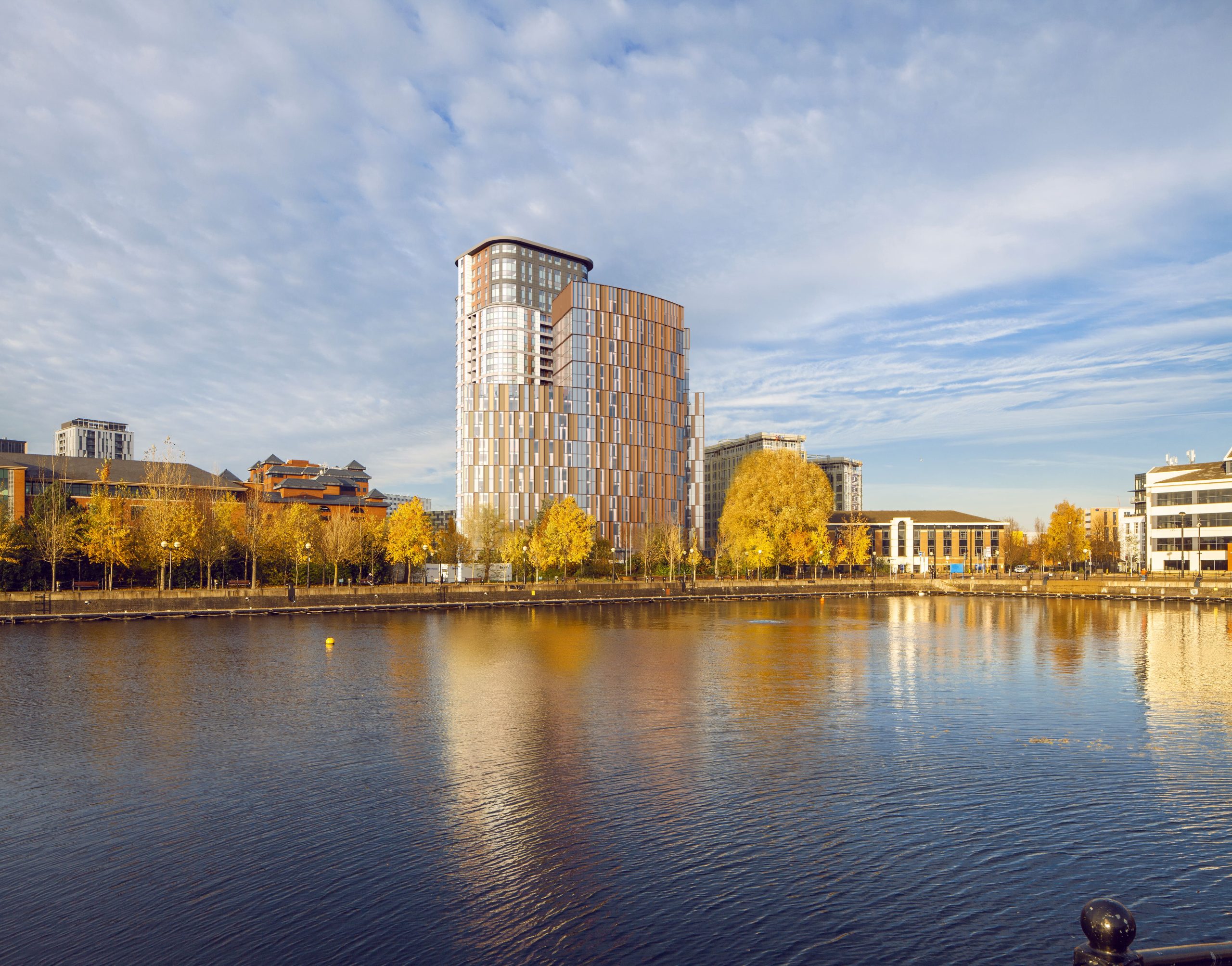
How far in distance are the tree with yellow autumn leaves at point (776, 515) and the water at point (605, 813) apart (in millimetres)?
67695

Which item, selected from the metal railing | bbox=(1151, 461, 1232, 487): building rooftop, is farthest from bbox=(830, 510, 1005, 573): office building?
the metal railing

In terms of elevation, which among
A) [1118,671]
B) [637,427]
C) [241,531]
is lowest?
[1118,671]

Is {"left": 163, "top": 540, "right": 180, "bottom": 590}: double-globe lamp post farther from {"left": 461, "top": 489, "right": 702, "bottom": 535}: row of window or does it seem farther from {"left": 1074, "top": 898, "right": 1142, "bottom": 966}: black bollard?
{"left": 1074, "top": 898, "right": 1142, "bottom": 966}: black bollard

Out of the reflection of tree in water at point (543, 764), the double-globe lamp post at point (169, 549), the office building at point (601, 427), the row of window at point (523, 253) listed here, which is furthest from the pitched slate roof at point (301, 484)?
the reflection of tree in water at point (543, 764)

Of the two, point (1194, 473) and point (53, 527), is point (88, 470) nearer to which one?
point (53, 527)

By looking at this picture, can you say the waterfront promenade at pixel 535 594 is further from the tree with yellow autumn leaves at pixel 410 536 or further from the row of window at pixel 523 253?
the row of window at pixel 523 253

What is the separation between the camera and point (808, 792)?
1786 centimetres

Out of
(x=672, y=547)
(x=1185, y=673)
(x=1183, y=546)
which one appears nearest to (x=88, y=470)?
(x=672, y=547)

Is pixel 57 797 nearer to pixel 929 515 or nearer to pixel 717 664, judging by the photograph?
pixel 717 664

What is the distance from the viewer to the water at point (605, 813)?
11.8m

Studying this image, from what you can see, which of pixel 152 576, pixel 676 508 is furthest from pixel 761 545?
pixel 152 576

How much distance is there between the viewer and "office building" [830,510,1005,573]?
164 meters

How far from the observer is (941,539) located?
556ft

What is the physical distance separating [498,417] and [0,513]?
223 ft
